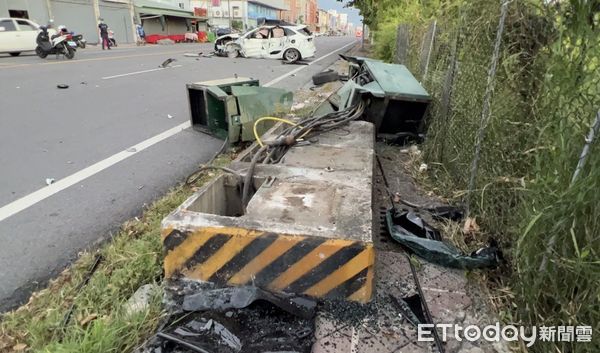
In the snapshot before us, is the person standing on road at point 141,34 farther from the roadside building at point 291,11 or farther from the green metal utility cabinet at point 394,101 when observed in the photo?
the roadside building at point 291,11

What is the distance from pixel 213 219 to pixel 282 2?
324ft

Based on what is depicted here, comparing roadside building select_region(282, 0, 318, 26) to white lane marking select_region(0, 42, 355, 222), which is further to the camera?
roadside building select_region(282, 0, 318, 26)

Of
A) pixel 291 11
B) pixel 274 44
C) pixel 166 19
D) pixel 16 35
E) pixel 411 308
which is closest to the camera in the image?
pixel 411 308

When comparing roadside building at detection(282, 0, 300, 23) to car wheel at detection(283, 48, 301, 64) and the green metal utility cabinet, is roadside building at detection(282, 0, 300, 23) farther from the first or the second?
the green metal utility cabinet

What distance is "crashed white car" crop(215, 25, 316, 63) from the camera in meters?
18.7

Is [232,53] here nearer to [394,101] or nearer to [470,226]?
[394,101]

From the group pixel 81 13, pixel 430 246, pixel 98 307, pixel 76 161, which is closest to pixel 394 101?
pixel 430 246

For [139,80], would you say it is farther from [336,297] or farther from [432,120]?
[336,297]

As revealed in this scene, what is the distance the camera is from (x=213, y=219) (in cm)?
249

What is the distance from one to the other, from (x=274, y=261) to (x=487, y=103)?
7.37ft

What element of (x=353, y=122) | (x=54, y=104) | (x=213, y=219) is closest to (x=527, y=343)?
(x=213, y=219)

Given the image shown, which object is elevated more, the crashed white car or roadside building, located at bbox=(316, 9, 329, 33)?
roadside building, located at bbox=(316, 9, 329, 33)

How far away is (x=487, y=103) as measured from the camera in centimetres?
337

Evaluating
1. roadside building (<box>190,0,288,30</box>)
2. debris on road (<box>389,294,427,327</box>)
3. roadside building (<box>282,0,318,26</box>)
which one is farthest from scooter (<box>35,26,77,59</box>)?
roadside building (<box>282,0,318,26</box>)
